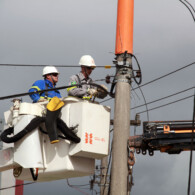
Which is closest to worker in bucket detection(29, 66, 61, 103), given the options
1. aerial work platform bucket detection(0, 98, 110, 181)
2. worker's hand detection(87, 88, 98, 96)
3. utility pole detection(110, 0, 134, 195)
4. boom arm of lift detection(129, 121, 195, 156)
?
aerial work platform bucket detection(0, 98, 110, 181)

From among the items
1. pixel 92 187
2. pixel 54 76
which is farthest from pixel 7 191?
pixel 54 76

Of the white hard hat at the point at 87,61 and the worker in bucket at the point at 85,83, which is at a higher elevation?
the white hard hat at the point at 87,61

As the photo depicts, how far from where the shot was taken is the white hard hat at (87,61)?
10.4 meters

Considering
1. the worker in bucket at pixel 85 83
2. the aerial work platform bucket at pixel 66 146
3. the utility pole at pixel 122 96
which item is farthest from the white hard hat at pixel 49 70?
the utility pole at pixel 122 96

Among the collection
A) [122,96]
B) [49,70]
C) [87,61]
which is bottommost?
[122,96]

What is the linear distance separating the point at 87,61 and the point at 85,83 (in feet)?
2.38

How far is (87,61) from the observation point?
10344 millimetres

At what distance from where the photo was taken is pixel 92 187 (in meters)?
28.4

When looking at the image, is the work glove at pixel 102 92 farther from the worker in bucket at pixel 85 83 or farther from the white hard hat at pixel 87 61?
the white hard hat at pixel 87 61

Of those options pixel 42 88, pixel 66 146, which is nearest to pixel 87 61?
pixel 42 88

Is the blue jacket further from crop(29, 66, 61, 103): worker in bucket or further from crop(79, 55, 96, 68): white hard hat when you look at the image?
crop(79, 55, 96, 68): white hard hat

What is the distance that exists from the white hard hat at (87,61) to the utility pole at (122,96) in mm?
561

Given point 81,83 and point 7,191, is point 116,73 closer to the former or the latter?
point 81,83

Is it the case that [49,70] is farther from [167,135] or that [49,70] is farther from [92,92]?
[167,135]
